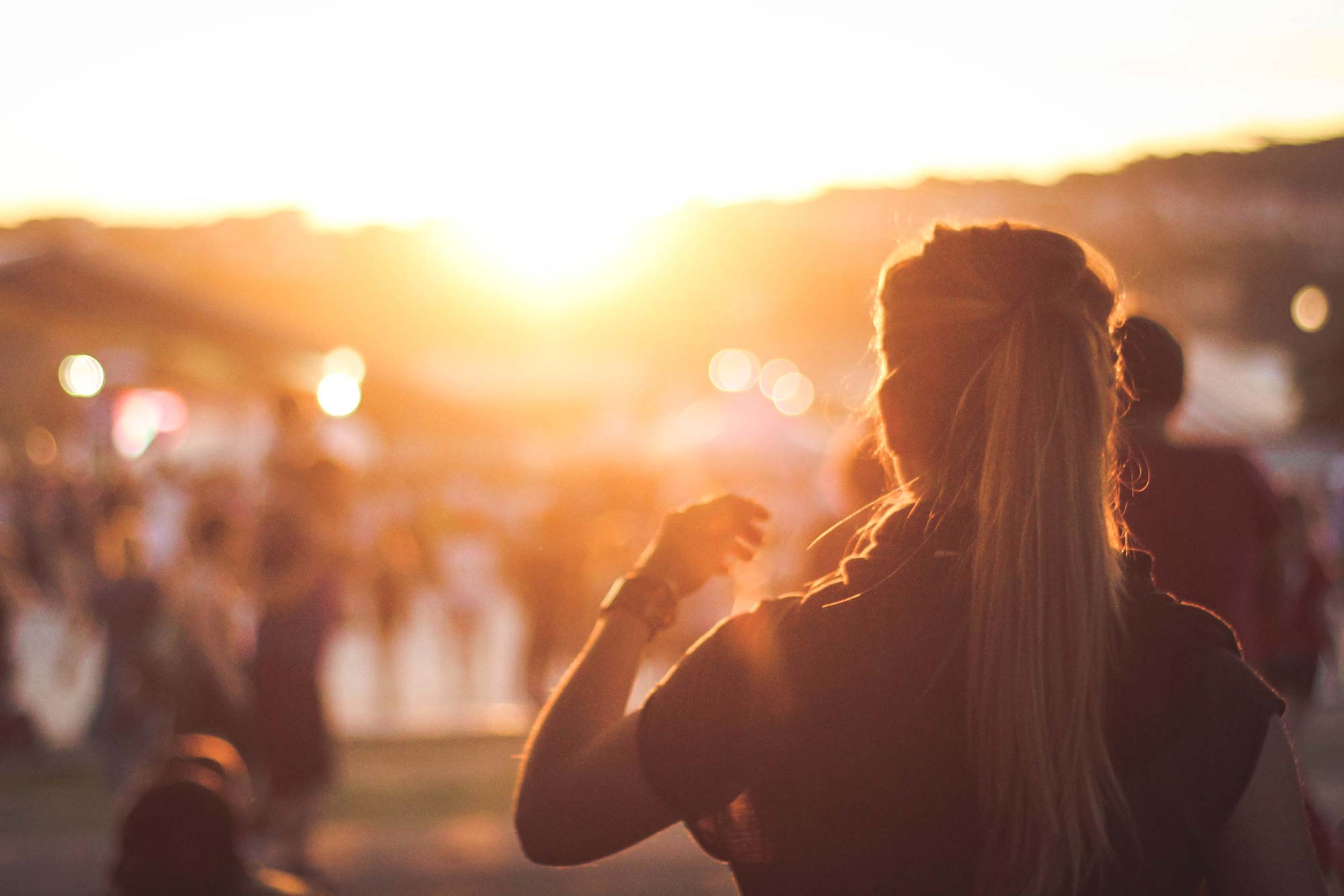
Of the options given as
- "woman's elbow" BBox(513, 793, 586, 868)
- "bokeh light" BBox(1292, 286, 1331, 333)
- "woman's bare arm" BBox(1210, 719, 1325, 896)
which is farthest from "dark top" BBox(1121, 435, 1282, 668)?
"bokeh light" BBox(1292, 286, 1331, 333)

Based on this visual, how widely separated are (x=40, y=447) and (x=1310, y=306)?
16.0 m

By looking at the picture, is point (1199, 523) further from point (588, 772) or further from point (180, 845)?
point (180, 845)

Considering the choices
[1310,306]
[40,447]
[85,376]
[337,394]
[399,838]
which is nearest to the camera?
[399,838]

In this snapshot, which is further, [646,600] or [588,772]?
[646,600]

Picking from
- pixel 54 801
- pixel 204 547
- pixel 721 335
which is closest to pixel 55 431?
pixel 721 335

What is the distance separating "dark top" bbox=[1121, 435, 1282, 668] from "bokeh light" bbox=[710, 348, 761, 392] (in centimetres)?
1587

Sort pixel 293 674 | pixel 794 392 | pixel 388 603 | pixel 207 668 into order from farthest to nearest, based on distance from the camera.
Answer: pixel 794 392
pixel 388 603
pixel 293 674
pixel 207 668

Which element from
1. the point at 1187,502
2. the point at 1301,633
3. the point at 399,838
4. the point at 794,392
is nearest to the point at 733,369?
the point at 794,392

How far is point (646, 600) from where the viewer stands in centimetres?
170

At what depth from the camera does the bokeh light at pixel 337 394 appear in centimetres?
1677

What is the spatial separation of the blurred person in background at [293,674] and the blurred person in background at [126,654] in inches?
19.9

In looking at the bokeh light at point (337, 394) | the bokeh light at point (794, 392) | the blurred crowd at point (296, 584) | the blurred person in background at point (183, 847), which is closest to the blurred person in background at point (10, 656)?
the blurred crowd at point (296, 584)

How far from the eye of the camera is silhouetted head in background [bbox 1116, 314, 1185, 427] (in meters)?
2.58

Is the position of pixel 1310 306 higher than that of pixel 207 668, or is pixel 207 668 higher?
pixel 1310 306
